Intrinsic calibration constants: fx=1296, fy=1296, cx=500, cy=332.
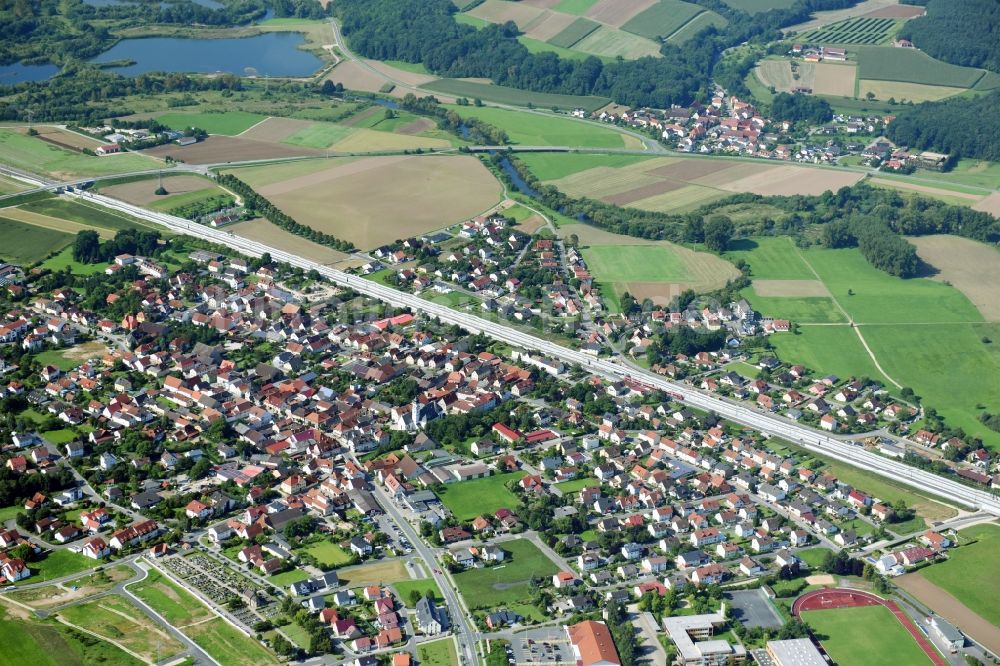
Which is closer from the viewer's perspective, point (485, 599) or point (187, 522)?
point (485, 599)

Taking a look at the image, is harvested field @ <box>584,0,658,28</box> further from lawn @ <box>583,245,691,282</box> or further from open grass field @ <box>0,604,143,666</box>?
open grass field @ <box>0,604,143,666</box>

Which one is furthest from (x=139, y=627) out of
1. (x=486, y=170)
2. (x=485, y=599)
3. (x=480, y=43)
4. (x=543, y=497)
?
(x=480, y=43)

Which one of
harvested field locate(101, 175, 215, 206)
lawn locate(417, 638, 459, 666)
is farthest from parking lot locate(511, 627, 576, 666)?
harvested field locate(101, 175, 215, 206)

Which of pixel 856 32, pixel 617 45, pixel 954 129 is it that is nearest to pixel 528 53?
pixel 617 45

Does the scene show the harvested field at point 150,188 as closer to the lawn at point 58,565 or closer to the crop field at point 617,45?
the lawn at point 58,565

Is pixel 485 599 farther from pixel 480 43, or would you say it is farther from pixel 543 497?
pixel 480 43

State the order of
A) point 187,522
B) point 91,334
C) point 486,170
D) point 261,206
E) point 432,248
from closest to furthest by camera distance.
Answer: point 187,522
point 91,334
point 432,248
point 261,206
point 486,170

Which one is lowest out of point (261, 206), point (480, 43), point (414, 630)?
point (414, 630)
